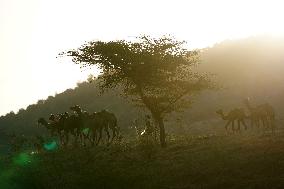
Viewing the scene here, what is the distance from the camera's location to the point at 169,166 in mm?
25641

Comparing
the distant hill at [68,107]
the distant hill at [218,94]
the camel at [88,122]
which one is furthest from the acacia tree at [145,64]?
the distant hill at [68,107]

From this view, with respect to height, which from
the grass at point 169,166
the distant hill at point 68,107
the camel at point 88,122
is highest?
the distant hill at point 68,107

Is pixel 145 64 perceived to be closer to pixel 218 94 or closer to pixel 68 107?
pixel 218 94

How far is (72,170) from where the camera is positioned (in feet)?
92.6

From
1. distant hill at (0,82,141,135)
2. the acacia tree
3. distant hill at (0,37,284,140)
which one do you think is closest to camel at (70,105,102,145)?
the acacia tree

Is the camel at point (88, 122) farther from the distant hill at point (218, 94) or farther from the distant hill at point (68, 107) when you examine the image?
the distant hill at point (68, 107)

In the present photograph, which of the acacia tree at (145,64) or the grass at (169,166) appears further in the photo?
the acacia tree at (145,64)

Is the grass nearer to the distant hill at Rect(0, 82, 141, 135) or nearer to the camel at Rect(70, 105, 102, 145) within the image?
the camel at Rect(70, 105, 102, 145)

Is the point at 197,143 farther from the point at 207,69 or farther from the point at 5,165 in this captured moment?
the point at 207,69

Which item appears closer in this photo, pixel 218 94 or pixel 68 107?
pixel 218 94

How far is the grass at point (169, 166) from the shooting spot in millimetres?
22094

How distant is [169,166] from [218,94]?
127 feet

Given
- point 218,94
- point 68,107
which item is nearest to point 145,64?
point 218,94

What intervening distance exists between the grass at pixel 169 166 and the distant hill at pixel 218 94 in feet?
60.9
